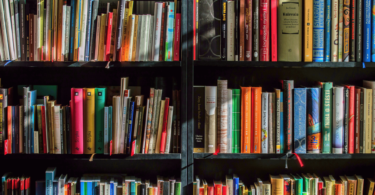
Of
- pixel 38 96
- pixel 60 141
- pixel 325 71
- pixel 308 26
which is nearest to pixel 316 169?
pixel 325 71

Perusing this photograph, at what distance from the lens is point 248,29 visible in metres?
1.45

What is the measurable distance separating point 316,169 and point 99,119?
1200mm

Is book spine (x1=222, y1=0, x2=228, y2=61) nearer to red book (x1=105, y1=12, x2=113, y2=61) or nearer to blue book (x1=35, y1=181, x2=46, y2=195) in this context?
red book (x1=105, y1=12, x2=113, y2=61)

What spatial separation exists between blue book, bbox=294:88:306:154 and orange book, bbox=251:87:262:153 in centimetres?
16

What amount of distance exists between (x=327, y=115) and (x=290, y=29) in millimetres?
434

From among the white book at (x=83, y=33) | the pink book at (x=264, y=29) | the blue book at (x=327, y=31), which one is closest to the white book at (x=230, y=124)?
the pink book at (x=264, y=29)

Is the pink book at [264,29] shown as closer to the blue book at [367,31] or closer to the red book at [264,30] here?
the red book at [264,30]

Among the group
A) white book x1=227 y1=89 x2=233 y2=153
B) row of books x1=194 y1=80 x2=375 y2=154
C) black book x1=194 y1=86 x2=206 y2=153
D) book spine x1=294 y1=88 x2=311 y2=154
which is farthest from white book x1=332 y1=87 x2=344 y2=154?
black book x1=194 y1=86 x2=206 y2=153

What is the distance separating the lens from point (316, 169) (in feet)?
5.86

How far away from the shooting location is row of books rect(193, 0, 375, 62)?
1.44 meters

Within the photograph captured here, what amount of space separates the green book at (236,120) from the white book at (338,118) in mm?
439

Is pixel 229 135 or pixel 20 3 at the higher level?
pixel 20 3

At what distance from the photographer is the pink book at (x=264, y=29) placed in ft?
4.73

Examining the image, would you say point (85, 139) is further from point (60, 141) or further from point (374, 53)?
point (374, 53)
